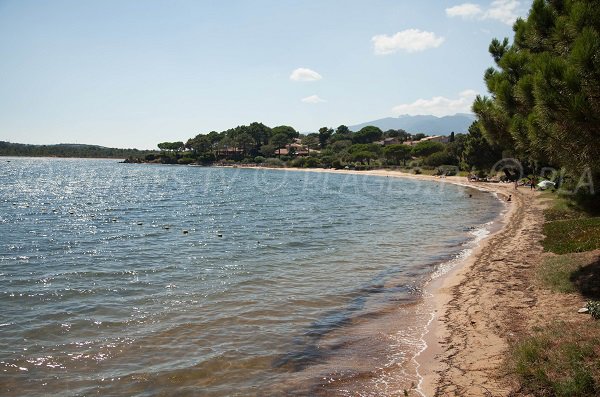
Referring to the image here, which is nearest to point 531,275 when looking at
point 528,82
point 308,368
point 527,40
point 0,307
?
point 528,82

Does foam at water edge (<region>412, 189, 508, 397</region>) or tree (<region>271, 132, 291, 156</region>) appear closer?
foam at water edge (<region>412, 189, 508, 397</region>)

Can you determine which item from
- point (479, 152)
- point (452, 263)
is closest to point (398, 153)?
point (479, 152)

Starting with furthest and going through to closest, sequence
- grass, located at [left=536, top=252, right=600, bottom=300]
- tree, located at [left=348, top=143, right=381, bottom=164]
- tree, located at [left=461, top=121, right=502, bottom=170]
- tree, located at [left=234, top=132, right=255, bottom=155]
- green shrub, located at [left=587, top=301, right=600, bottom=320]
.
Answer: tree, located at [left=234, top=132, right=255, bottom=155]
tree, located at [left=348, top=143, right=381, bottom=164]
tree, located at [left=461, top=121, right=502, bottom=170]
grass, located at [left=536, top=252, right=600, bottom=300]
green shrub, located at [left=587, top=301, right=600, bottom=320]

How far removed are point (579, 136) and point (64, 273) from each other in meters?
17.7

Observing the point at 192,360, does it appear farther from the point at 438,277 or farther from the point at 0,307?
the point at 438,277

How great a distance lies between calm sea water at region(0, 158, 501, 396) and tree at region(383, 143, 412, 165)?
9903 cm

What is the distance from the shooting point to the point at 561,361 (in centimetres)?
743

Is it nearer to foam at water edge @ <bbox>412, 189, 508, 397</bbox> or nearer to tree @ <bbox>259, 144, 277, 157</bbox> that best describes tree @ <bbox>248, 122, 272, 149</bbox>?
tree @ <bbox>259, 144, 277, 157</bbox>

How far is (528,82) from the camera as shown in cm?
1178

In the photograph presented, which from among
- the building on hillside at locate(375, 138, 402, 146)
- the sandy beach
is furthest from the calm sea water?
the building on hillside at locate(375, 138, 402, 146)

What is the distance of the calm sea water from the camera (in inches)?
353

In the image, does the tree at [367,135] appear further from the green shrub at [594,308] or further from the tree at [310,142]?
the green shrub at [594,308]

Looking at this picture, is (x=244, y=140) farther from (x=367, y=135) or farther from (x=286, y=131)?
(x=367, y=135)

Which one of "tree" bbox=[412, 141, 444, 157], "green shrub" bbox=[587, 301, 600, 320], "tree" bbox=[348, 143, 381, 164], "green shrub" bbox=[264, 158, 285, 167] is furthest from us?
"green shrub" bbox=[264, 158, 285, 167]
